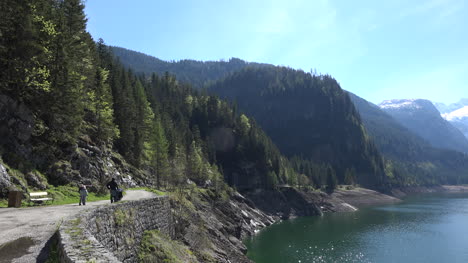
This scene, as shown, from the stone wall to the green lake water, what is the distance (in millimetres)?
42329

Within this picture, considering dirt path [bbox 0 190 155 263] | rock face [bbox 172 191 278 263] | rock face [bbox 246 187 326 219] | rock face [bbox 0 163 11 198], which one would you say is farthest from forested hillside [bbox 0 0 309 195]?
rock face [bbox 246 187 326 219]

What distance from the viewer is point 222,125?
168 m

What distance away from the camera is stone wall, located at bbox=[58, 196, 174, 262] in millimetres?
10750

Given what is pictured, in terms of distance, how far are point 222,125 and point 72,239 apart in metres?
155

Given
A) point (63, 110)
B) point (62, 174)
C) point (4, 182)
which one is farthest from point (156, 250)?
point (63, 110)

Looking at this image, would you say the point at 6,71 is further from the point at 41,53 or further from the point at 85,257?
the point at 85,257

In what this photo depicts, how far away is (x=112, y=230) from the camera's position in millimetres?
19203

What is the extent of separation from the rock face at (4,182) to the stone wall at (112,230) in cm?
1148

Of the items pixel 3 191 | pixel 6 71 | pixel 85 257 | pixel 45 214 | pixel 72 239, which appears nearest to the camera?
pixel 85 257

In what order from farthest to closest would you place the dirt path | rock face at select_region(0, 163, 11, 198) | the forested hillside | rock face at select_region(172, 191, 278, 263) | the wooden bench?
rock face at select_region(172, 191, 278, 263)
the forested hillside
the wooden bench
rock face at select_region(0, 163, 11, 198)
the dirt path

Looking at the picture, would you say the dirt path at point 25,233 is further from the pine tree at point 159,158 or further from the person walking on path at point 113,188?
the pine tree at point 159,158

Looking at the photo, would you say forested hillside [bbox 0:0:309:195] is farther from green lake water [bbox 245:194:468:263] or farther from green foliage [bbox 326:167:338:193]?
green foliage [bbox 326:167:338:193]

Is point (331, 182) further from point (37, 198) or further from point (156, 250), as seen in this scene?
point (37, 198)

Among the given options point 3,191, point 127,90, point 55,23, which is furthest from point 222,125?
point 3,191
